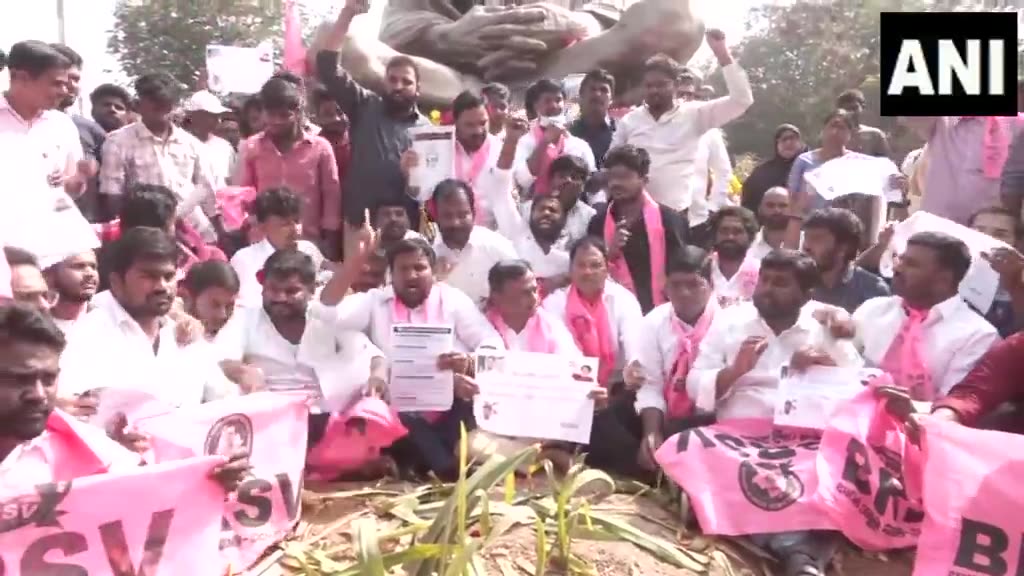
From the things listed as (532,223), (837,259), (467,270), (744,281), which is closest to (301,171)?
(467,270)

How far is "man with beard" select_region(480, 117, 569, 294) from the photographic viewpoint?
5.28m

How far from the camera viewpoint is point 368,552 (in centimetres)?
287

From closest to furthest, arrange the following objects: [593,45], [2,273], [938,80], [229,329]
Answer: [2,273] < [229,329] < [938,80] < [593,45]

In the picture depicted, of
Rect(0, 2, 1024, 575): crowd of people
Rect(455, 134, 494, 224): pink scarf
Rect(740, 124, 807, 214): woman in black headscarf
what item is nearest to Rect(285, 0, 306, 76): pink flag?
Rect(0, 2, 1024, 575): crowd of people

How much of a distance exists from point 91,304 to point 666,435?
225 centimetres

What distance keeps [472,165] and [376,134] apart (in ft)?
1.93

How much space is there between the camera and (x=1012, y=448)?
9.14 ft

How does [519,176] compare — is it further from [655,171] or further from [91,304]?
[91,304]

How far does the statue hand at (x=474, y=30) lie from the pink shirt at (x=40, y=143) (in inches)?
246

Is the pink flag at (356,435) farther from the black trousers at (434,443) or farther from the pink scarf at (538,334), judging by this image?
the pink scarf at (538,334)

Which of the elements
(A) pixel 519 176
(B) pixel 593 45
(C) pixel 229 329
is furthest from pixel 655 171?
(B) pixel 593 45

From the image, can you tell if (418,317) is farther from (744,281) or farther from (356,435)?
(744,281)

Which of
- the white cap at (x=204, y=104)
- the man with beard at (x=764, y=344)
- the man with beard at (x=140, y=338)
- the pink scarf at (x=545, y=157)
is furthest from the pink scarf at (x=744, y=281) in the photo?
the white cap at (x=204, y=104)

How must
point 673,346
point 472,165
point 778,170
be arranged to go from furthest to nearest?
point 778,170
point 472,165
point 673,346
